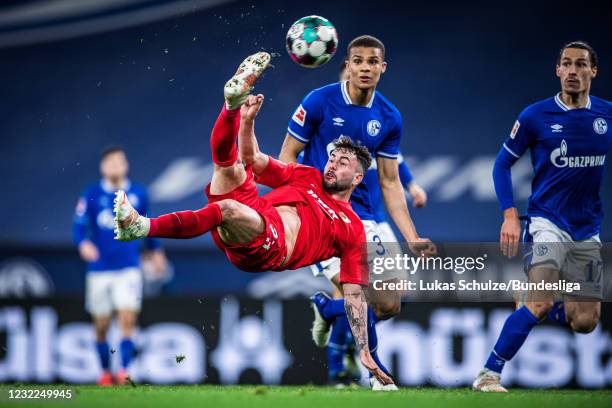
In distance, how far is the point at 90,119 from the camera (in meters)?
14.4

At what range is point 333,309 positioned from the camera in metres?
7.82

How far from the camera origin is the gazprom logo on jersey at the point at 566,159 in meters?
7.51

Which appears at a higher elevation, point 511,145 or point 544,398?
point 511,145

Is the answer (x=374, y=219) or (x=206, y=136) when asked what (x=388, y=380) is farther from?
(x=206, y=136)

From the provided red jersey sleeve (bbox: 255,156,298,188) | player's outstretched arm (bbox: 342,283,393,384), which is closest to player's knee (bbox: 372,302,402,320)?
player's outstretched arm (bbox: 342,283,393,384)

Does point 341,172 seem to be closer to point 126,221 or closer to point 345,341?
point 345,341

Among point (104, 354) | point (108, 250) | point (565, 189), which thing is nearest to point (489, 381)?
point (565, 189)

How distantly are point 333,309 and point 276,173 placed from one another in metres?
1.25

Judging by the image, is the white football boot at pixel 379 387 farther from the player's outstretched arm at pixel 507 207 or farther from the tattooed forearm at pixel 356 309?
the player's outstretched arm at pixel 507 207

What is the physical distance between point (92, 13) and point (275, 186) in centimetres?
810

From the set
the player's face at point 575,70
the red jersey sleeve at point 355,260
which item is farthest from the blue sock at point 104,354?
the player's face at point 575,70

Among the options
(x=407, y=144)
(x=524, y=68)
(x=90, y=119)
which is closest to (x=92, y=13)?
(x=90, y=119)

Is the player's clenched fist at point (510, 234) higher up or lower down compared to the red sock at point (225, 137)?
lower down

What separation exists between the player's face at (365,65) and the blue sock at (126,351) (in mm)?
3744
